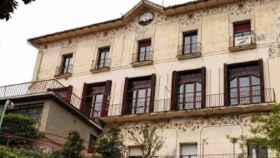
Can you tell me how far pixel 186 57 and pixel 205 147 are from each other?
209 inches

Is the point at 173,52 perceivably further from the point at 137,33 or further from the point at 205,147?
the point at 205,147

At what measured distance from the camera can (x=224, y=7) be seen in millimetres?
23812

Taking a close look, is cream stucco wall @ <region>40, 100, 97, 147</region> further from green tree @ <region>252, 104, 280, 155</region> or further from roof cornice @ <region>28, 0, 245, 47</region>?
green tree @ <region>252, 104, 280, 155</region>

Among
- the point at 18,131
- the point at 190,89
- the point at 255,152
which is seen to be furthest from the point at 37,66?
the point at 255,152

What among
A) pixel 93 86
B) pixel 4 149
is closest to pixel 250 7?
pixel 93 86

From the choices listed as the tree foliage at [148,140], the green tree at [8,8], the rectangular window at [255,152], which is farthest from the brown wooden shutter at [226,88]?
the green tree at [8,8]

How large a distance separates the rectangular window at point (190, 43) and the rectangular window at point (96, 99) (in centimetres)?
491

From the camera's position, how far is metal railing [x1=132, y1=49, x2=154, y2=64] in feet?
81.4

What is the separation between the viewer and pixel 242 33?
2281 cm

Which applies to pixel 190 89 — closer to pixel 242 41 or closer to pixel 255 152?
pixel 242 41

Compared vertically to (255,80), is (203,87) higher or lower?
lower

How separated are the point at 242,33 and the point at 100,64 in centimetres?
892

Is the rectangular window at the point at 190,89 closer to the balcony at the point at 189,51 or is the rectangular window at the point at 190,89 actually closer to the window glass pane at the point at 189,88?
the window glass pane at the point at 189,88

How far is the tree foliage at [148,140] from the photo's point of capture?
19734mm
